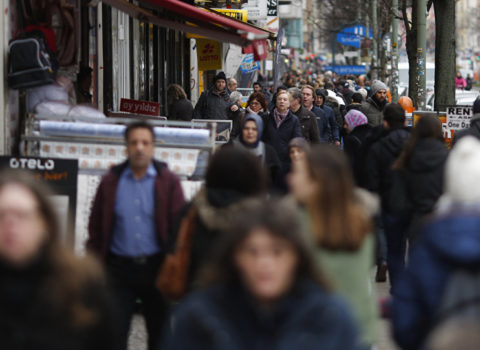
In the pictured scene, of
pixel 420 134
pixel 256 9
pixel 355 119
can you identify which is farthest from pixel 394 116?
pixel 256 9

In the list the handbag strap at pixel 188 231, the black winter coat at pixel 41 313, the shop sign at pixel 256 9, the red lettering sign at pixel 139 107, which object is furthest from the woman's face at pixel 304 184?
the shop sign at pixel 256 9

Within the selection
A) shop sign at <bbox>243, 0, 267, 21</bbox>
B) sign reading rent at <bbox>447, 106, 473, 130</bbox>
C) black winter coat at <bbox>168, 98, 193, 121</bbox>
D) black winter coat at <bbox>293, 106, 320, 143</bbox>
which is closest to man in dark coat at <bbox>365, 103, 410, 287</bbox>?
black winter coat at <bbox>293, 106, 320, 143</bbox>

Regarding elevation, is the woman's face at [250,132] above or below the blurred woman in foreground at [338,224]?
above

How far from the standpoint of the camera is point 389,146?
940 cm

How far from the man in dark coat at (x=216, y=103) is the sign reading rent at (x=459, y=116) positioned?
3353 millimetres

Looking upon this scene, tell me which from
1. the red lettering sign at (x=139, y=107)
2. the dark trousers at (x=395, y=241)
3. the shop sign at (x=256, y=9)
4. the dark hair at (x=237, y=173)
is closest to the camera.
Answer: the dark hair at (x=237, y=173)

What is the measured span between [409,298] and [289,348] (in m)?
0.81

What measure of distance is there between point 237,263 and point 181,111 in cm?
1109

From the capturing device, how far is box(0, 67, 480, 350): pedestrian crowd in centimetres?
332

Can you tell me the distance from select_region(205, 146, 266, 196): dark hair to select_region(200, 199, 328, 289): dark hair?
4.79 feet

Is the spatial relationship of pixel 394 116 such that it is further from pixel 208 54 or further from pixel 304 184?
pixel 208 54

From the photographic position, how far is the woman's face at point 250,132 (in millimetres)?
9242

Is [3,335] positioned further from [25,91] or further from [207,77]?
[207,77]

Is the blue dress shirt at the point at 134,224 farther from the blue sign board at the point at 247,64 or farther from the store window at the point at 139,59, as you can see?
the blue sign board at the point at 247,64
